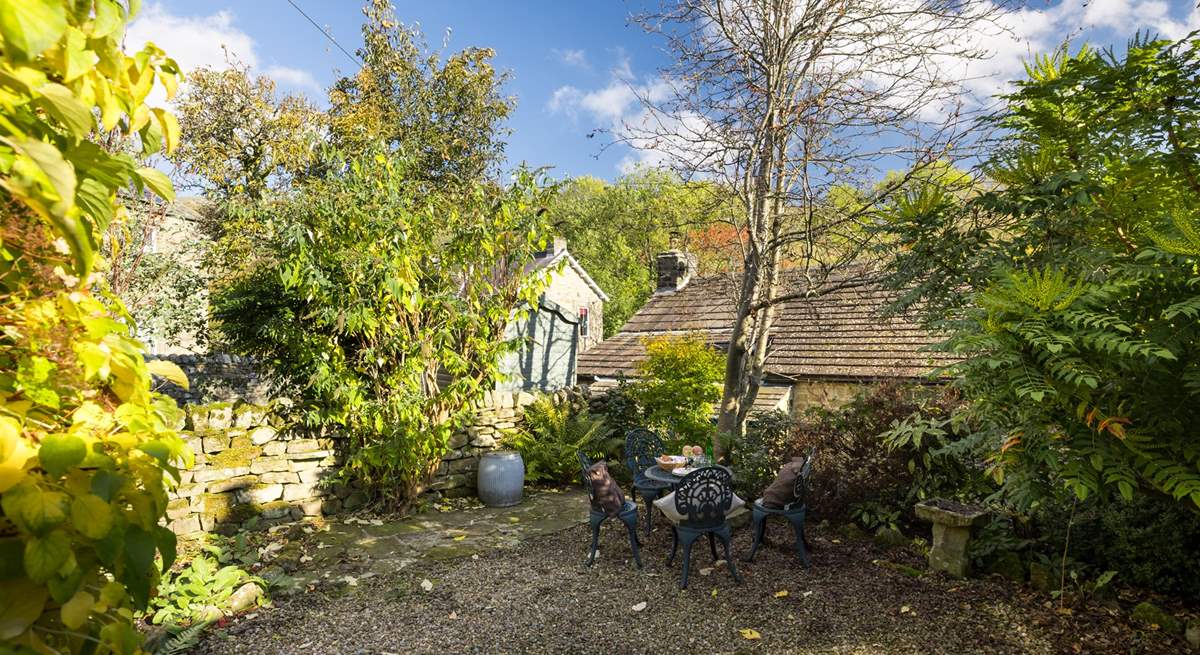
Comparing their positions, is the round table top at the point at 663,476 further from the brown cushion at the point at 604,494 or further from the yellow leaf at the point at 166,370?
the yellow leaf at the point at 166,370

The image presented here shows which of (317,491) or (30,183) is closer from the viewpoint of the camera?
(30,183)

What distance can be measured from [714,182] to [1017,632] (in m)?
5.14

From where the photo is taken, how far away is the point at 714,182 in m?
7.09

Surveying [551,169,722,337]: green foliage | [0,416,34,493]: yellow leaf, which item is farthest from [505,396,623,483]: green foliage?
[551,169,722,337]: green foliage

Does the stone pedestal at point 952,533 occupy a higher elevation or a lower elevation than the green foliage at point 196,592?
higher

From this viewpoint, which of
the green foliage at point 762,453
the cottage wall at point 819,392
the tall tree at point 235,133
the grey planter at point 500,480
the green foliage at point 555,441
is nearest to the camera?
the green foliage at point 762,453

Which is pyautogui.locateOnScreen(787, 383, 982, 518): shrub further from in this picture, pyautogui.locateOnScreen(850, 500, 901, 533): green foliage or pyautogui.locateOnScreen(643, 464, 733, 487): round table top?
pyautogui.locateOnScreen(643, 464, 733, 487): round table top

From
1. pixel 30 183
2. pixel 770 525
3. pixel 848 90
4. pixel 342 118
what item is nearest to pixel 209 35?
pixel 342 118

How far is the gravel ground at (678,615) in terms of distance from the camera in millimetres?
3742

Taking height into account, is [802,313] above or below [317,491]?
above

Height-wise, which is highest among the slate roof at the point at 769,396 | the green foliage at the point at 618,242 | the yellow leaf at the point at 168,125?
the green foliage at the point at 618,242

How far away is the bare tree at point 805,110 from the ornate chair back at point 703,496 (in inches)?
93.2

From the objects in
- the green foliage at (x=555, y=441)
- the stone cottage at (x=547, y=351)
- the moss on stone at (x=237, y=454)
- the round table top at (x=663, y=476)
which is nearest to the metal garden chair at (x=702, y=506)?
the round table top at (x=663, y=476)

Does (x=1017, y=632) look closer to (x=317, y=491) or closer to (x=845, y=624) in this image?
(x=845, y=624)
